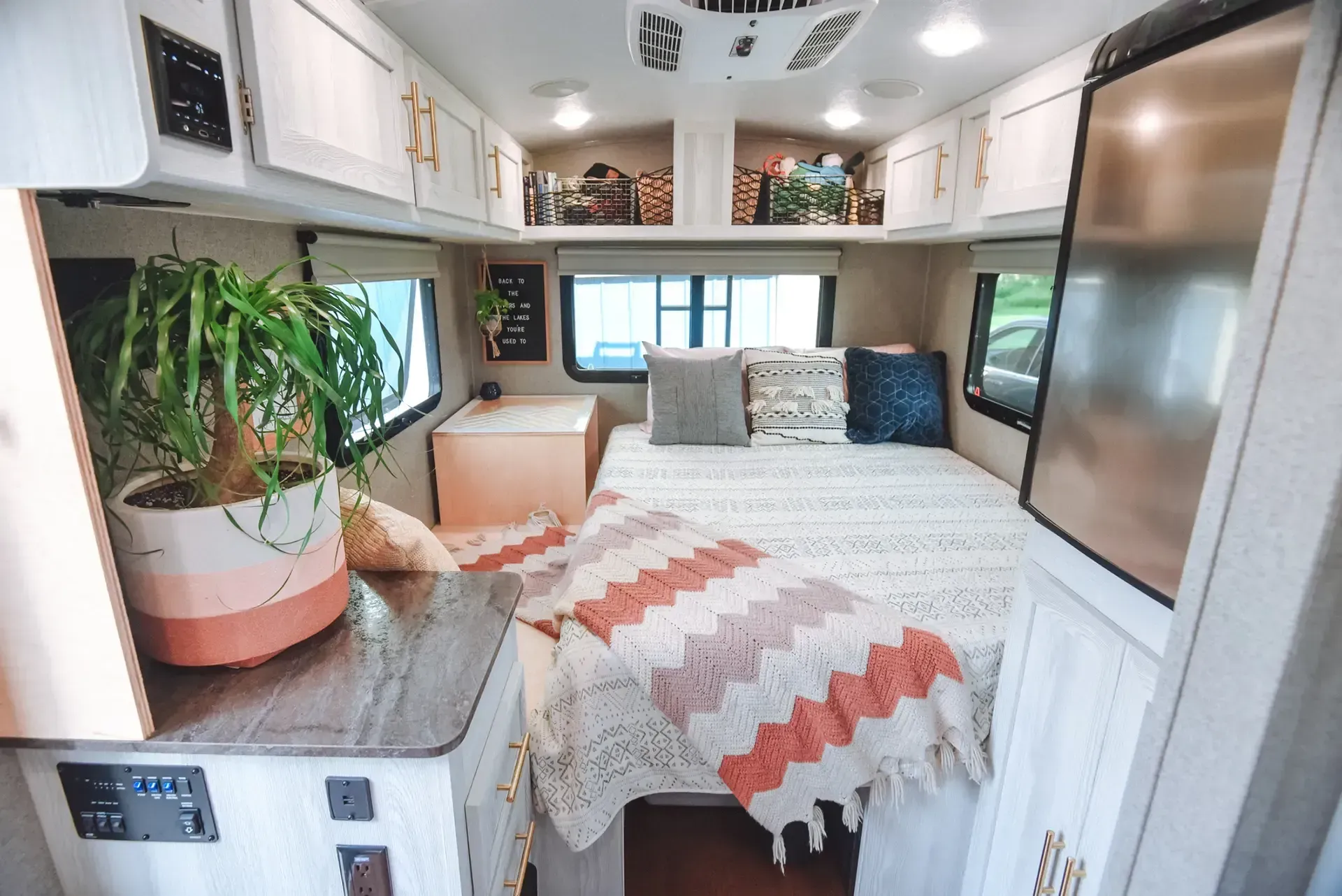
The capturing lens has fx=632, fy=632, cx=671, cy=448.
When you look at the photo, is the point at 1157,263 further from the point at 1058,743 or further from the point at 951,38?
the point at 951,38

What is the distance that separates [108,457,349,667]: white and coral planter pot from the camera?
76cm

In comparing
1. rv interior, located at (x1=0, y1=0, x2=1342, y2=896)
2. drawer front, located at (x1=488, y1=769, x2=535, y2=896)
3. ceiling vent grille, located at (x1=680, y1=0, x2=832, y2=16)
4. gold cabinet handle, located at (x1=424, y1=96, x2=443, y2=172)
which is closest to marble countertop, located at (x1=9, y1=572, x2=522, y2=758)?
rv interior, located at (x1=0, y1=0, x2=1342, y2=896)

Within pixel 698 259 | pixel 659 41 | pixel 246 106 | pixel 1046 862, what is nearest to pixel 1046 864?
pixel 1046 862

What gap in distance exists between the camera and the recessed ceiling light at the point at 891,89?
6.82 ft

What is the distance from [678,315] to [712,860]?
253 cm

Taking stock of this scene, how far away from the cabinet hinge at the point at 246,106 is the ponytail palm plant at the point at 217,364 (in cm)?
26

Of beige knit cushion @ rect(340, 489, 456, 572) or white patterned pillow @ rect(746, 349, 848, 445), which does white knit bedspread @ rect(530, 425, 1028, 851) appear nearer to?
white patterned pillow @ rect(746, 349, 848, 445)

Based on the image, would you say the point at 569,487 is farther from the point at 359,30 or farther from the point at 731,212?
the point at 359,30

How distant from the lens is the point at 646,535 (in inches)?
70.1

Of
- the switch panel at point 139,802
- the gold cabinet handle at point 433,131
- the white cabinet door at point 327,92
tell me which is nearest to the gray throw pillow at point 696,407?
the gold cabinet handle at point 433,131

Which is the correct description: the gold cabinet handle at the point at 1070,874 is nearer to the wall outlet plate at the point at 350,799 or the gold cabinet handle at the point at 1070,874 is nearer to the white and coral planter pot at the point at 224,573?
the wall outlet plate at the point at 350,799

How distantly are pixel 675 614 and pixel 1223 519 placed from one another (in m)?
1.06

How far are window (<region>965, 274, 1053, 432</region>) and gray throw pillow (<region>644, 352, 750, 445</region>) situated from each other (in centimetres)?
106

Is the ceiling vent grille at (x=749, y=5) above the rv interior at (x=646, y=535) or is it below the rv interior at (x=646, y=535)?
above
